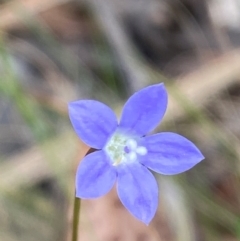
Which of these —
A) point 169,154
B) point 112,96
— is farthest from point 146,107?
point 112,96

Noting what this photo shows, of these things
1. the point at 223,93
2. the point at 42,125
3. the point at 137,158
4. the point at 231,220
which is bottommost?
the point at 231,220

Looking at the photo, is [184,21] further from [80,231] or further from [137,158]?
[137,158]

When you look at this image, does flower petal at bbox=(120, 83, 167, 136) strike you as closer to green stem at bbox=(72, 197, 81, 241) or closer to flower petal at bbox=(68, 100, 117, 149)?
flower petal at bbox=(68, 100, 117, 149)

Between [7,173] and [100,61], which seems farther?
[100,61]

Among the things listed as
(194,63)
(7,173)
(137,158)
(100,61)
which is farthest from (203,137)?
(137,158)

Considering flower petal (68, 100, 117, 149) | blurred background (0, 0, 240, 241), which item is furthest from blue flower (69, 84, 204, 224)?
blurred background (0, 0, 240, 241)

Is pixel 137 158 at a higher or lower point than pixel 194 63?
higher

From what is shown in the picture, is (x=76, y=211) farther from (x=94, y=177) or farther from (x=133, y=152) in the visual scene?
(x=133, y=152)
